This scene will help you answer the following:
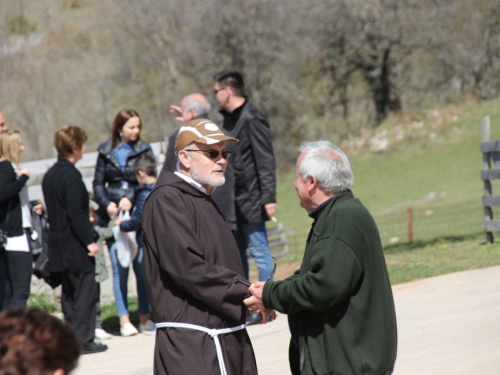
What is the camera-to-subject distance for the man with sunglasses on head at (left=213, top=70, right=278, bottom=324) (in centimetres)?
724

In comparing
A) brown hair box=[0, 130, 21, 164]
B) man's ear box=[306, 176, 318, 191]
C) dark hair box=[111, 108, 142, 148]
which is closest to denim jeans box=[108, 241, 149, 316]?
dark hair box=[111, 108, 142, 148]

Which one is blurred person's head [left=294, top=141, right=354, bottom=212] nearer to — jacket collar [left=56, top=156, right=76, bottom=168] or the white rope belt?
the white rope belt

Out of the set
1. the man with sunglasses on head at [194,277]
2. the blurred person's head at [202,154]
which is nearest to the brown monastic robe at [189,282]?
the man with sunglasses on head at [194,277]

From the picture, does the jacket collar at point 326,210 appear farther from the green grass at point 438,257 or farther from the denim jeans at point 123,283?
the green grass at point 438,257

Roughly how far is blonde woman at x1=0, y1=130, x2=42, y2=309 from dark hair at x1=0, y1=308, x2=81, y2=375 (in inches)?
181

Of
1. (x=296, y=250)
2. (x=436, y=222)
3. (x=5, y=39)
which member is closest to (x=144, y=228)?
(x=296, y=250)

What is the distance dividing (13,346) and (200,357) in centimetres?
172

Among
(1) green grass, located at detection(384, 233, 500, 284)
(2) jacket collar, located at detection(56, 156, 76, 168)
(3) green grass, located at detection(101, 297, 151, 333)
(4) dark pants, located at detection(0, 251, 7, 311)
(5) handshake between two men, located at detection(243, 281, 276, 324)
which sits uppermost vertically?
(2) jacket collar, located at detection(56, 156, 76, 168)

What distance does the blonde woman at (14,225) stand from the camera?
6531 millimetres

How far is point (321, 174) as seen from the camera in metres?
3.67

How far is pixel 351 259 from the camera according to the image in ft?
11.5

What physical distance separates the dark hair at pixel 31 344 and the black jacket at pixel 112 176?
5347mm

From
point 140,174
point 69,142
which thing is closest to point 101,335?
point 140,174

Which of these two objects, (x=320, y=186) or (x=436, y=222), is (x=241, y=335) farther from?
(x=436, y=222)
